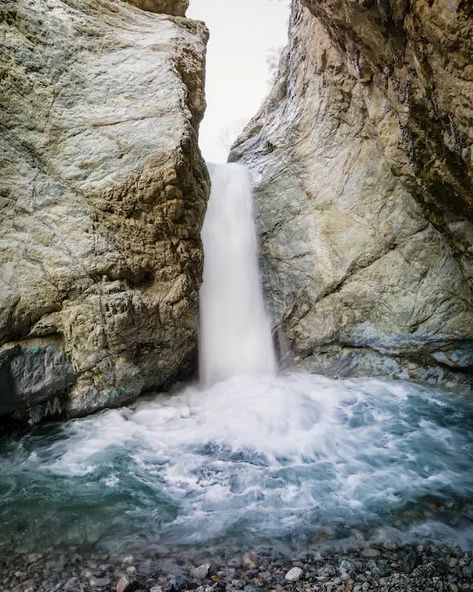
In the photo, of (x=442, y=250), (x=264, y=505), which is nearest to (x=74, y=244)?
(x=264, y=505)

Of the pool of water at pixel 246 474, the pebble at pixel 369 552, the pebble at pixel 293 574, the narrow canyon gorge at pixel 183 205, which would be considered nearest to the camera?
the pebble at pixel 293 574

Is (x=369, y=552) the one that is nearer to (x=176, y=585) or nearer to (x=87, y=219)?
(x=176, y=585)

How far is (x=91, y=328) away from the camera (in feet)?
22.0

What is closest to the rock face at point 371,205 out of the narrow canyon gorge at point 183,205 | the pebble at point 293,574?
the narrow canyon gorge at point 183,205

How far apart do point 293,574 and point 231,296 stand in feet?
23.9

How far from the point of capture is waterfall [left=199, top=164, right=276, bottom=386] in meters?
9.69

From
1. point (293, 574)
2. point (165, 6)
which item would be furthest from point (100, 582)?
point (165, 6)

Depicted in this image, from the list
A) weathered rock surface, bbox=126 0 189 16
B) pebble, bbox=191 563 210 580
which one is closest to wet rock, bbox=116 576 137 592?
pebble, bbox=191 563 210 580

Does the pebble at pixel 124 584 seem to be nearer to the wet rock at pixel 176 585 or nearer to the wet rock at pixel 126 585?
the wet rock at pixel 126 585

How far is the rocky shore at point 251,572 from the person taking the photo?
3.27 metres

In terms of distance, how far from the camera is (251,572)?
3504 mm

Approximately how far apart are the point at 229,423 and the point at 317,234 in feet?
18.8

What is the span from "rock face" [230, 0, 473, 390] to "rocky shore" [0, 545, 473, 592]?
5.39 meters

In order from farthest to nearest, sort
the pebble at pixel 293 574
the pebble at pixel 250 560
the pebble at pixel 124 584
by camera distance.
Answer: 1. the pebble at pixel 250 560
2. the pebble at pixel 293 574
3. the pebble at pixel 124 584
